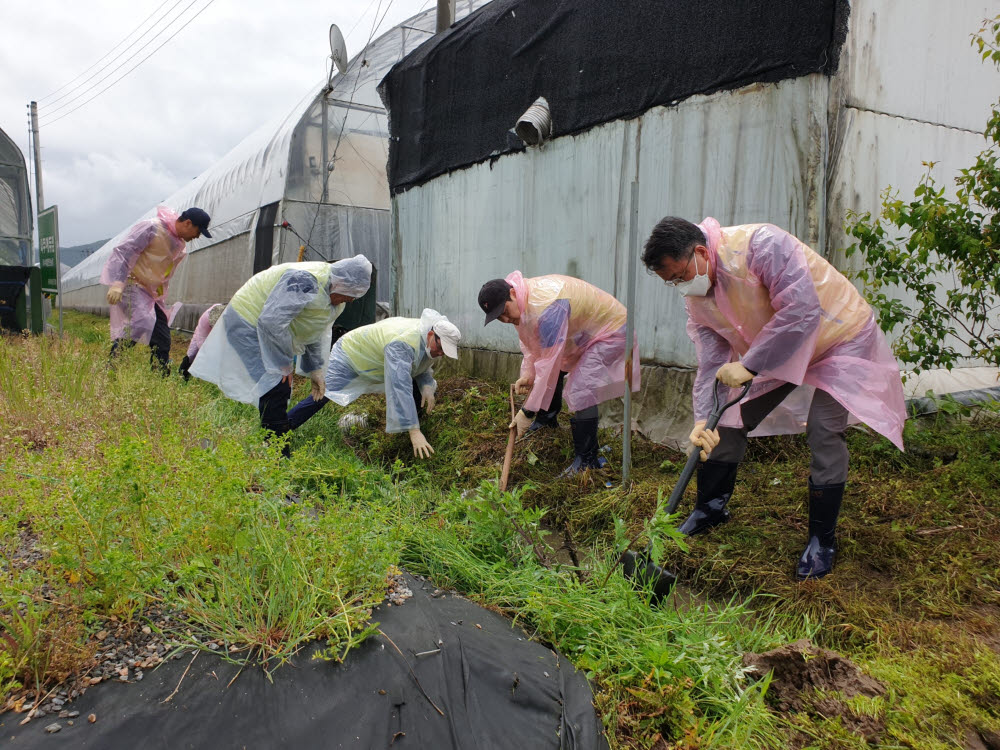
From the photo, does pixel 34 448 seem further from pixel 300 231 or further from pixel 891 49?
pixel 300 231

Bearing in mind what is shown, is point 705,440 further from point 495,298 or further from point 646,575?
point 495,298

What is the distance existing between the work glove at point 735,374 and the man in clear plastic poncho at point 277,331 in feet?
8.52

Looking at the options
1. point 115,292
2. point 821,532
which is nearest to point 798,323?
point 821,532

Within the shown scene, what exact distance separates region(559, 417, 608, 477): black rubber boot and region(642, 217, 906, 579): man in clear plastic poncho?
1201mm

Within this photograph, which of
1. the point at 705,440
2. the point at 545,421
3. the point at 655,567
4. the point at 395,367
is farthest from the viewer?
the point at 545,421

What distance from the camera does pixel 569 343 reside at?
437 centimetres

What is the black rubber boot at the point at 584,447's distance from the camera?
13.6 ft

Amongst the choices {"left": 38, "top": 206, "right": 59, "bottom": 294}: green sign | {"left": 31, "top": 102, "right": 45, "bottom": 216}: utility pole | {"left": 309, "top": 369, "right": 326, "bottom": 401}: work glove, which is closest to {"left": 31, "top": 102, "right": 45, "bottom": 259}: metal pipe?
{"left": 31, "top": 102, "right": 45, "bottom": 216}: utility pole

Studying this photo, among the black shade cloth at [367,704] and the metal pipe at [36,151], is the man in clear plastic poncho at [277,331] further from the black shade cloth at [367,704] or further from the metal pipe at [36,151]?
the metal pipe at [36,151]

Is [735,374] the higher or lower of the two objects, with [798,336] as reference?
lower

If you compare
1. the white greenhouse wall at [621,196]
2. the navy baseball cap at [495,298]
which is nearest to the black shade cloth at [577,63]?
the white greenhouse wall at [621,196]

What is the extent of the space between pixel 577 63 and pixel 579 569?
426 cm

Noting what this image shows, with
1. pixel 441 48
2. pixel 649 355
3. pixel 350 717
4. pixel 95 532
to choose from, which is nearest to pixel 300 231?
pixel 441 48

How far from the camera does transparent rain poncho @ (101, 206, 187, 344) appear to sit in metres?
5.73
